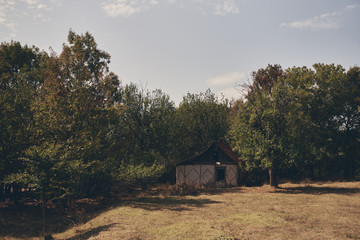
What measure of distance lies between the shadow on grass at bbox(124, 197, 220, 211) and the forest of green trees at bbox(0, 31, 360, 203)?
2902 millimetres

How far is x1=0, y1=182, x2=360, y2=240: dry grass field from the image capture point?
1303cm

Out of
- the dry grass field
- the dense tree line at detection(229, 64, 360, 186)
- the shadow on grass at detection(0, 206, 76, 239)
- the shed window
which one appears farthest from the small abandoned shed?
the shadow on grass at detection(0, 206, 76, 239)

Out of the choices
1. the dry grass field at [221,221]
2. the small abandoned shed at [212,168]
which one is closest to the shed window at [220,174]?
the small abandoned shed at [212,168]

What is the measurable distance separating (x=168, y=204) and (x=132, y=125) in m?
16.7

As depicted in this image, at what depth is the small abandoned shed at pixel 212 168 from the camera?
3475cm

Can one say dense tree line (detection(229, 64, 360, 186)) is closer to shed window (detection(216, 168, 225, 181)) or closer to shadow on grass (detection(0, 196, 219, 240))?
shed window (detection(216, 168, 225, 181))

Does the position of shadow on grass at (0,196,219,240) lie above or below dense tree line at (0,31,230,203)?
below

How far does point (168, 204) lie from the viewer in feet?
73.5

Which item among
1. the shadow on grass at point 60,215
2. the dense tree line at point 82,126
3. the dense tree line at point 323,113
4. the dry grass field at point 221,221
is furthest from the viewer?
the dense tree line at point 323,113

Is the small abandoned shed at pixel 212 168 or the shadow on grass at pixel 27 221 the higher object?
the small abandoned shed at pixel 212 168

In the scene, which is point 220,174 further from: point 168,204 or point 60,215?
point 60,215

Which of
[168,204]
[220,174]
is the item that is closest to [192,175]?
[220,174]

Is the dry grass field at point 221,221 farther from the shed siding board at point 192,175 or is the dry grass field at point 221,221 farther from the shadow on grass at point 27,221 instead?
the shed siding board at point 192,175

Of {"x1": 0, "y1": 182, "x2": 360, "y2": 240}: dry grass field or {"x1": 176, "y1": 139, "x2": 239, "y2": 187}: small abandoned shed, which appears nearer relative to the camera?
{"x1": 0, "y1": 182, "x2": 360, "y2": 240}: dry grass field
